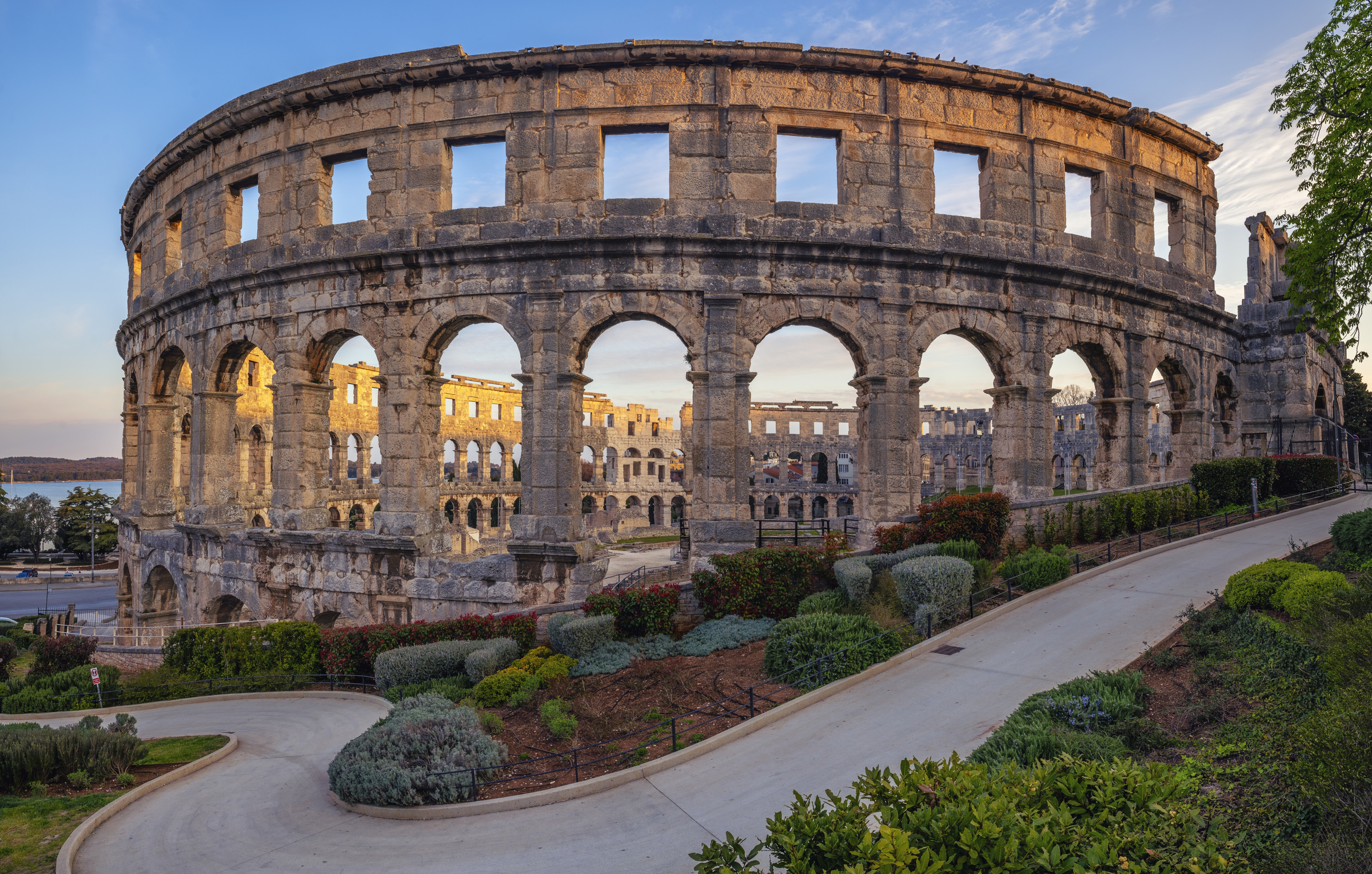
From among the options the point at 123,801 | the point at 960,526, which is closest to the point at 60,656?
the point at 123,801

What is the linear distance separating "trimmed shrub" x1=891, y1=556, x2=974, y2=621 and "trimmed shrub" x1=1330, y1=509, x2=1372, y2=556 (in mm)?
5736

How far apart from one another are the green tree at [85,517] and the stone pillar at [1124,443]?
200 ft

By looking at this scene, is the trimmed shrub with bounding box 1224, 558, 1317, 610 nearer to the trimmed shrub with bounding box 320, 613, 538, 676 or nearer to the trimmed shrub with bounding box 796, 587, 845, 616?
the trimmed shrub with bounding box 796, 587, 845, 616

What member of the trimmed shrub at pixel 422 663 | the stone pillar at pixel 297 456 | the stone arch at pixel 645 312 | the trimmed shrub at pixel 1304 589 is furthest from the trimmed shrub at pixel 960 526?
the stone pillar at pixel 297 456

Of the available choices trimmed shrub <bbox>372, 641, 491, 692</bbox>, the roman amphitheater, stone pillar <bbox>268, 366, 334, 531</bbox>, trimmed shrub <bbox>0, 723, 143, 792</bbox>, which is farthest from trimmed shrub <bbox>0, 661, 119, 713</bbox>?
trimmed shrub <bbox>372, 641, 491, 692</bbox>

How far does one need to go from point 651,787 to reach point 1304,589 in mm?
8137

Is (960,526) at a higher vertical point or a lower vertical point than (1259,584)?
higher

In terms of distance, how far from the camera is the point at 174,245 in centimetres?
2038

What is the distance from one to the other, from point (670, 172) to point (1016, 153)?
8.43 meters

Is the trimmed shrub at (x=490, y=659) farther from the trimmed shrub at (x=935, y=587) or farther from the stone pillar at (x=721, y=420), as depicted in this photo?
the trimmed shrub at (x=935, y=587)

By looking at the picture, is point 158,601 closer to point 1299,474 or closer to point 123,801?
point 123,801

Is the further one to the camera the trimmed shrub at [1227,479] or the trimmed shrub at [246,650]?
the trimmed shrub at [1227,479]

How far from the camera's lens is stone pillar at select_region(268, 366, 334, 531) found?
1553cm

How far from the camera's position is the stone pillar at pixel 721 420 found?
1412 centimetres
